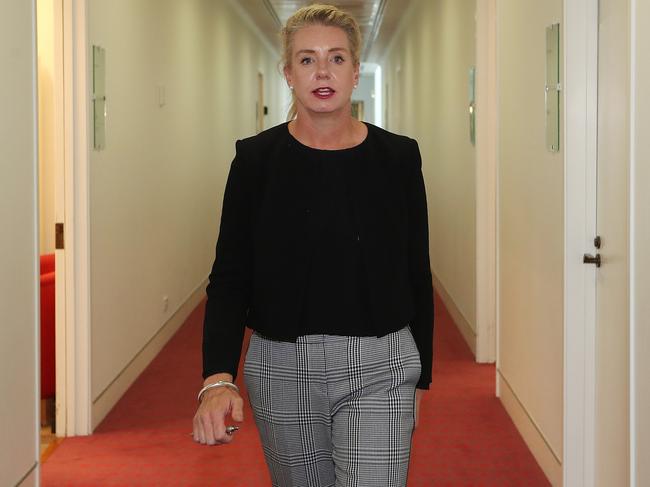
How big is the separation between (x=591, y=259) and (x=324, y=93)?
1.94 meters

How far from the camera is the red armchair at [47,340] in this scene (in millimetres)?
4867

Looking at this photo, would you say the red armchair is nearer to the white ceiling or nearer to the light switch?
the light switch

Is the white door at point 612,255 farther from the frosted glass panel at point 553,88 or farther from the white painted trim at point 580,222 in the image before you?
the frosted glass panel at point 553,88

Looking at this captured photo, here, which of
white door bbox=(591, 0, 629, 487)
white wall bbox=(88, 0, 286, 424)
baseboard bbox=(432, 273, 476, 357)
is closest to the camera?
white door bbox=(591, 0, 629, 487)

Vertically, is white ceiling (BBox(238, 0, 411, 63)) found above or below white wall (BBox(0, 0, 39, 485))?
above

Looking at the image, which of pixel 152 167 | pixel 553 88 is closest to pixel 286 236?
pixel 553 88

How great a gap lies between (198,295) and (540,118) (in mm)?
5447

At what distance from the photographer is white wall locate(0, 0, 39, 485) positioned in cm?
329

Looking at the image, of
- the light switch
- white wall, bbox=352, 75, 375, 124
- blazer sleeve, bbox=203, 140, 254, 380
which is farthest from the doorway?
white wall, bbox=352, 75, 375, 124

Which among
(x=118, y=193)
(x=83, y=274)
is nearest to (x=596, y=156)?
(x=83, y=274)

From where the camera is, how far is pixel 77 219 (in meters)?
4.68

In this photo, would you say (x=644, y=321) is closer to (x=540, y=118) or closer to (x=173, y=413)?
(x=540, y=118)

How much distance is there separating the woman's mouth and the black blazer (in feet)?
0.36

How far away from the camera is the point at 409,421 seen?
74.5 inches
